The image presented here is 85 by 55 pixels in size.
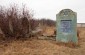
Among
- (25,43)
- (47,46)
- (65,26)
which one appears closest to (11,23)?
(25,43)

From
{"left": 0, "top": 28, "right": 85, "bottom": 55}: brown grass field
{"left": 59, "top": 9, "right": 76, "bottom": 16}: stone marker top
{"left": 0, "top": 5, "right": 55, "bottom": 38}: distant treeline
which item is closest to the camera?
{"left": 0, "top": 28, "right": 85, "bottom": 55}: brown grass field

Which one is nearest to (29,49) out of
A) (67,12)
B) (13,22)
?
(13,22)

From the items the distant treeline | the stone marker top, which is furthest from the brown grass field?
the stone marker top

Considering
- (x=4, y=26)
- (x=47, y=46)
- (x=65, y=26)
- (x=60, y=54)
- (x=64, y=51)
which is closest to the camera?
(x=60, y=54)

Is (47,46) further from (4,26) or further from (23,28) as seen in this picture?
(4,26)

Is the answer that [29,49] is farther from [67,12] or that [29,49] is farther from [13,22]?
[67,12]

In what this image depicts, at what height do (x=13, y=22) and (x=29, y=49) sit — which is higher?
(x=13, y=22)

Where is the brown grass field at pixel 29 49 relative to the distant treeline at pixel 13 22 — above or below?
below

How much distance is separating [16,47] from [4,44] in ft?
2.35

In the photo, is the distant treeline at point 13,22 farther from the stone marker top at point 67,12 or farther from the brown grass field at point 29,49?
the stone marker top at point 67,12

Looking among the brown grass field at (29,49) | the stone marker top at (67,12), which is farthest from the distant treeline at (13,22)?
the stone marker top at (67,12)

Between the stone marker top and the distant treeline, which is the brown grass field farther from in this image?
the stone marker top

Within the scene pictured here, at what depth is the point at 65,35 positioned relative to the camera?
12.1m

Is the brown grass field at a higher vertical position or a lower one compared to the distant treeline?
lower
